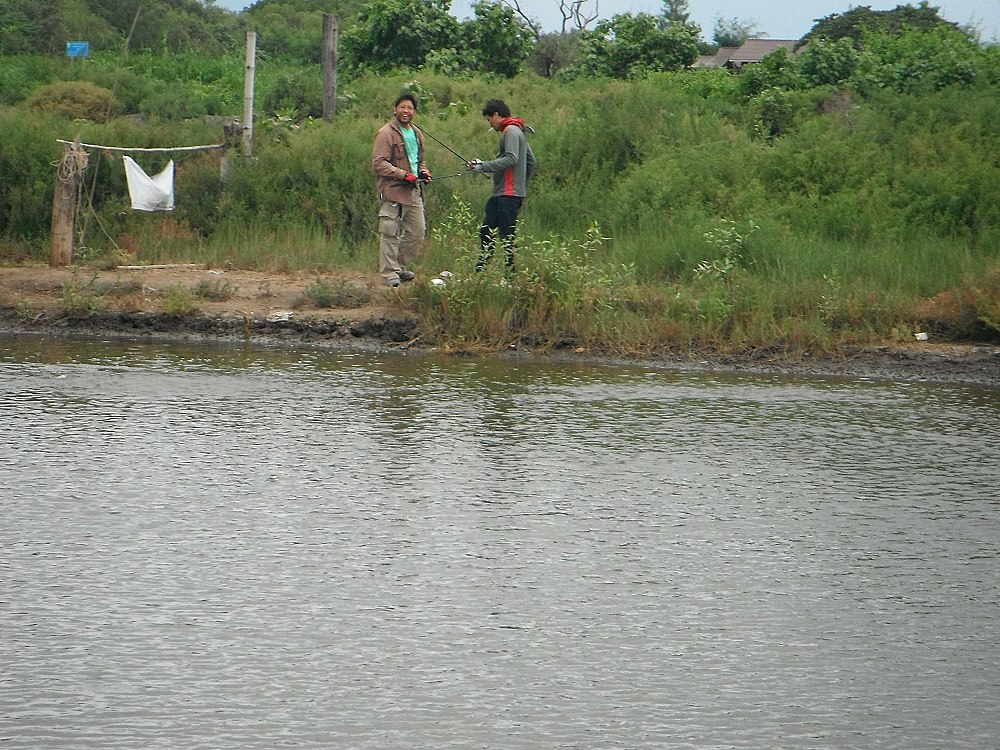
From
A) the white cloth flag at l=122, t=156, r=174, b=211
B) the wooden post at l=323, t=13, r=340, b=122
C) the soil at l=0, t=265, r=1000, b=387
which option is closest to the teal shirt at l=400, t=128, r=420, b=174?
the soil at l=0, t=265, r=1000, b=387

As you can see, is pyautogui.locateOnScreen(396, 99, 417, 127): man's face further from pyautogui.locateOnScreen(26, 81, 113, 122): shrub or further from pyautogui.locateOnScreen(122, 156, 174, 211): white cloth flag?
pyautogui.locateOnScreen(26, 81, 113, 122): shrub

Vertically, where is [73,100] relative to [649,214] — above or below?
above

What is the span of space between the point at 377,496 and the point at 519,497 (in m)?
0.69

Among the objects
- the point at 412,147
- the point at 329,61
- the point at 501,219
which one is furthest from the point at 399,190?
the point at 329,61

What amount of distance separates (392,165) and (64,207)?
3682mm

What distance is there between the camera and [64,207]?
1455cm

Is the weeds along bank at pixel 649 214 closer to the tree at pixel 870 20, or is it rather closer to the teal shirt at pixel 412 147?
the teal shirt at pixel 412 147

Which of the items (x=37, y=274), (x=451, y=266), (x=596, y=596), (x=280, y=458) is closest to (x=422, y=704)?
(x=596, y=596)

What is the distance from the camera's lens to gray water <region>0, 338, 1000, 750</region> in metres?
4.37

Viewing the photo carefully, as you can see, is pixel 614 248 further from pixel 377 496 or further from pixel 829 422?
pixel 377 496

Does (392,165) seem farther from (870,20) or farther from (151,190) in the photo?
(870,20)

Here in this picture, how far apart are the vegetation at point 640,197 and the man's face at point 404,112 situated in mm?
1134

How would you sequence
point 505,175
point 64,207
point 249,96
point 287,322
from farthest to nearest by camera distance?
1. point 249,96
2. point 64,207
3. point 505,175
4. point 287,322

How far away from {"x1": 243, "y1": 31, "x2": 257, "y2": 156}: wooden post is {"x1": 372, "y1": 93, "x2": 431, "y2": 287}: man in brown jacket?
125 inches
